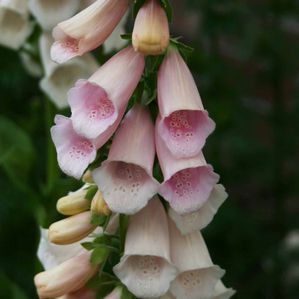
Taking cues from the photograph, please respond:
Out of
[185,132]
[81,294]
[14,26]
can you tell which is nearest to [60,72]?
[14,26]

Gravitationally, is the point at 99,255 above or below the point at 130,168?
below

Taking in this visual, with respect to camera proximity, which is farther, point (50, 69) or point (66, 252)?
point (50, 69)

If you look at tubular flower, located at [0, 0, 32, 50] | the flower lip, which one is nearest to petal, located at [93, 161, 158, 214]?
the flower lip

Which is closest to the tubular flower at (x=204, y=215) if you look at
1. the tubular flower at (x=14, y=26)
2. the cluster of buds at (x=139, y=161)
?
the cluster of buds at (x=139, y=161)

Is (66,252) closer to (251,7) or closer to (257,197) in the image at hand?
(251,7)

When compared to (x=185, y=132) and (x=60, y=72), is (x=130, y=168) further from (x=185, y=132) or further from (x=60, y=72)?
(x=60, y=72)

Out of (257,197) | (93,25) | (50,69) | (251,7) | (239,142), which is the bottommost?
(257,197)

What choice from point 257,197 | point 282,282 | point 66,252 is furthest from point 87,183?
point 257,197
